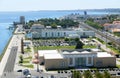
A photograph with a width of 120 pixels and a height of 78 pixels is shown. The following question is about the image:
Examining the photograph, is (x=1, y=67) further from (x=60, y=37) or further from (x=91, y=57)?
(x=60, y=37)

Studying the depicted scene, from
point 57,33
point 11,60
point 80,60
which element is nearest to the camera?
point 80,60

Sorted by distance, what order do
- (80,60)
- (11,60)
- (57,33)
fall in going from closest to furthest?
(80,60)
(11,60)
(57,33)

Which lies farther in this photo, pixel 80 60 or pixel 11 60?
pixel 11 60

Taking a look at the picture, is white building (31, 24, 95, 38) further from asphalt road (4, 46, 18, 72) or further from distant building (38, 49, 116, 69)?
distant building (38, 49, 116, 69)

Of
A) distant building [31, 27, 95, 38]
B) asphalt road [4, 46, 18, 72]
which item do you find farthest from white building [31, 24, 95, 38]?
asphalt road [4, 46, 18, 72]

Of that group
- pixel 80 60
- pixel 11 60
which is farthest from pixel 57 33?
pixel 80 60

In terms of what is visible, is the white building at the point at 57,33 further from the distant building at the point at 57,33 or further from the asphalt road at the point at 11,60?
the asphalt road at the point at 11,60

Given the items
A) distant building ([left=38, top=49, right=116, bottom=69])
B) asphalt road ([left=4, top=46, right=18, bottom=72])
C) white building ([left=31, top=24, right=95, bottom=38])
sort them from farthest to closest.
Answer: white building ([left=31, top=24, right=95, bottom=38]), distant building ([left=38, top=49, right=116, bottom=69]), asphalt road ([left=4, top=46, right=18, bottom=72])

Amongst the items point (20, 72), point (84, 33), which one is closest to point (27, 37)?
point (84, 33)

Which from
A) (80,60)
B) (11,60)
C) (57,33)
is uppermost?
(80,60)

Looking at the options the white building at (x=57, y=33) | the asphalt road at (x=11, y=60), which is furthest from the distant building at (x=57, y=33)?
the asphalt road at (x=11, y=60)

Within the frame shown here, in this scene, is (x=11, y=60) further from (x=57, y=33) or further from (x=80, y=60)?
(x=57, y=33)

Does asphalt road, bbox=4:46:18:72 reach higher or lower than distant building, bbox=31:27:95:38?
higher
